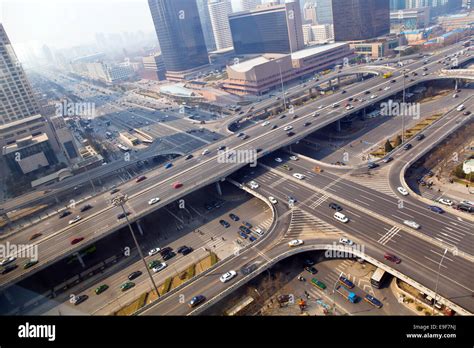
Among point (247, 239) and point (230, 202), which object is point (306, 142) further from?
point (247, 239)

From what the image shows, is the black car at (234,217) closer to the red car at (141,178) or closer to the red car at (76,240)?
the red car at (141,178)

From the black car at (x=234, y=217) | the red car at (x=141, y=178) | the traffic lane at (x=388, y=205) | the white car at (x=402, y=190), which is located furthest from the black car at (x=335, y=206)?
the red car at (x=141, y=178)

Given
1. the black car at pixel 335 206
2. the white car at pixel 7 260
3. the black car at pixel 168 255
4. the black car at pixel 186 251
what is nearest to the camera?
the white car at pixel 7 260

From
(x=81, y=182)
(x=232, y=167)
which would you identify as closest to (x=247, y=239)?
(x=232, y=167)


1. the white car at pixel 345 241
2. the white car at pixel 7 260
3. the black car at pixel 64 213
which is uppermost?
the black car at pixel 64 213

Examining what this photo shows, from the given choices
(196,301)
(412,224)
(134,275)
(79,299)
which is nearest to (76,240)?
(79,299)
